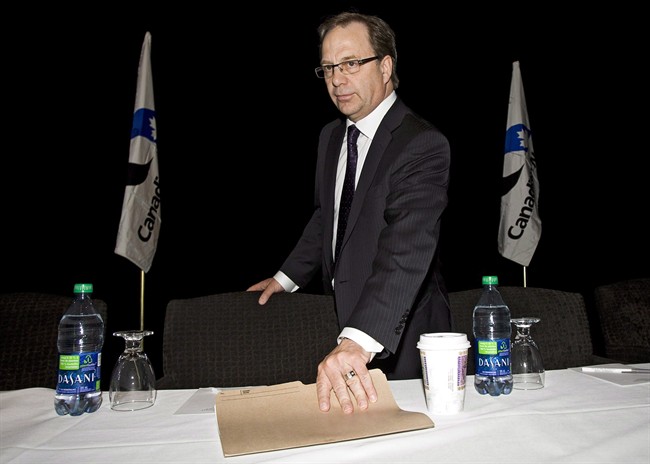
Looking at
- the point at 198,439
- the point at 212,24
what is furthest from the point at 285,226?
the point at 198,439

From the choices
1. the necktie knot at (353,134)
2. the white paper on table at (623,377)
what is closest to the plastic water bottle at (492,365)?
the white paper on table at (623,377)

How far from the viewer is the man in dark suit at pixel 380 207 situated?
3.71ft

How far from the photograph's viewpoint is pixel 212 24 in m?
4.62

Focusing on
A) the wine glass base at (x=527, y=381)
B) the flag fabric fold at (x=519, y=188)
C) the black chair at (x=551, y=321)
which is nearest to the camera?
the wine glass base at (x=527, y=381)

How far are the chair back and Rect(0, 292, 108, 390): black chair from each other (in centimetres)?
103

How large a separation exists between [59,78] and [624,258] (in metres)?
5.15

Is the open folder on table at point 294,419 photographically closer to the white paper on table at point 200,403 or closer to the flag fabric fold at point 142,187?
the white paper on table at point 200,403

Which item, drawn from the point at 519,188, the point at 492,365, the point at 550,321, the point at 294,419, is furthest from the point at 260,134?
the point at 294,419

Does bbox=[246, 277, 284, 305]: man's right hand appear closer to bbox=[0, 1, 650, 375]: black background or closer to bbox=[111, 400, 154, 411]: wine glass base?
bbox=[111, 400, 154, 411]: wine glass base

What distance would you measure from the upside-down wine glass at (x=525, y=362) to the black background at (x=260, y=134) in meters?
3.69

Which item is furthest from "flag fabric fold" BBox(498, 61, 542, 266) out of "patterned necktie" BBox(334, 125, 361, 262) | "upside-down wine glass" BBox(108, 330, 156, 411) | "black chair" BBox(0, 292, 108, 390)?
"upside-down wine glass" BBox(108, 330, 156, 411)

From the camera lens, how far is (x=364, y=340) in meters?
1.04

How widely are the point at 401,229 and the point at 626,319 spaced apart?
1.14 m

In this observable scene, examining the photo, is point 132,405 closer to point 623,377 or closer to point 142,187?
point 623,377
